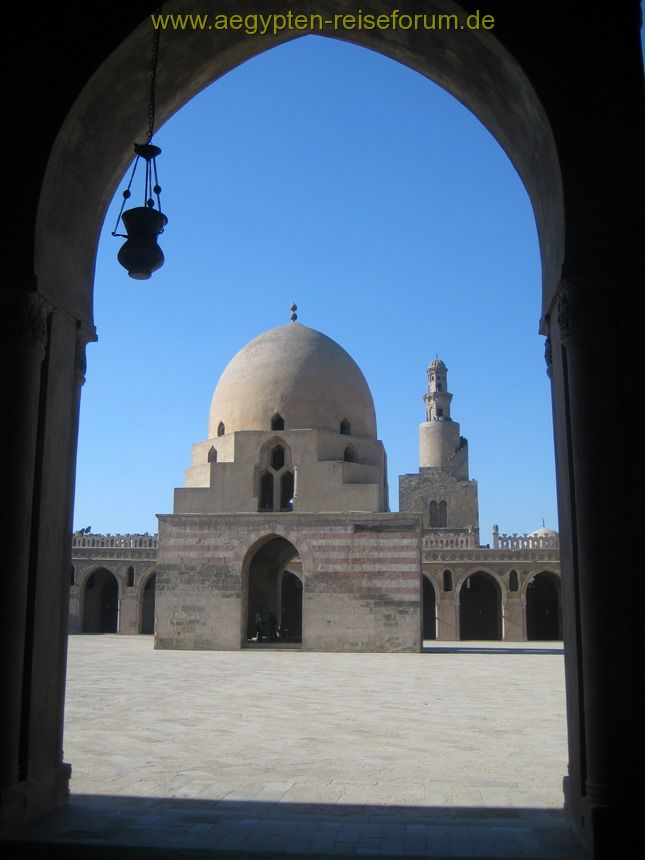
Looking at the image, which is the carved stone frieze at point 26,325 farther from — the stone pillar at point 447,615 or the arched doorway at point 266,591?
the stone pillar at point 447,615

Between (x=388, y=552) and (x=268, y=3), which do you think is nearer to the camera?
(x=268, y=3)

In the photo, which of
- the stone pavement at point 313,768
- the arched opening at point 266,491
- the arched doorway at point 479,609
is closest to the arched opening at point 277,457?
the arched opening at point 266,491

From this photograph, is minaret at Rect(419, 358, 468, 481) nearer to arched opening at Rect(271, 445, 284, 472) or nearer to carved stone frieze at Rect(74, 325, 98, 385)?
arched opening at Rect(271, 445, 284, 472)

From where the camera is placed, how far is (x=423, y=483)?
192 feet

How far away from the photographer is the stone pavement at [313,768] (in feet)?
16.9

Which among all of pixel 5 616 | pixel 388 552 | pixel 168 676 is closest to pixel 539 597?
pixel 388 552

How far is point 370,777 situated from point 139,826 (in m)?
2.37

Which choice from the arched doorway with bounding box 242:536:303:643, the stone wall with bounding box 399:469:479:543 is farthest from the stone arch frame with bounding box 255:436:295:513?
the stone wall with bounding box 399:469:479:543

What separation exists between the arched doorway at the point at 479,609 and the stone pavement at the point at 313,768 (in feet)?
79.8

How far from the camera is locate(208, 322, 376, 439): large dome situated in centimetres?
2722

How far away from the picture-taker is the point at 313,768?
759cm

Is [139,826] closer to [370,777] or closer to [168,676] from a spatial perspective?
[370,777]

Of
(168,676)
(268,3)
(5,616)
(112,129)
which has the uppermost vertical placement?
(268,3)

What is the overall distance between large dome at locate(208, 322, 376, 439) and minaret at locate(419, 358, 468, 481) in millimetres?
33308
